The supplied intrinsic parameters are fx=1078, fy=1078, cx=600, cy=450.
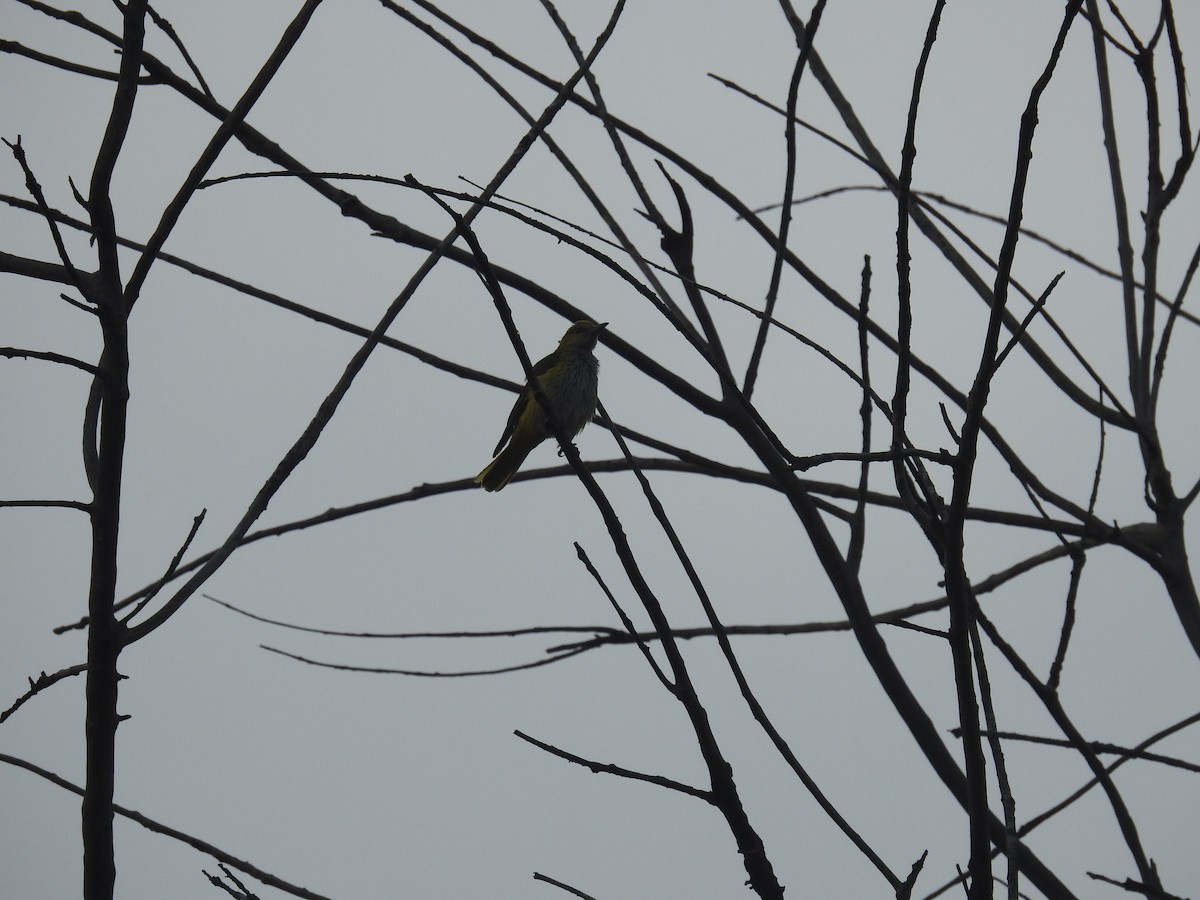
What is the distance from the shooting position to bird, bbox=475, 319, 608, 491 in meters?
6.24

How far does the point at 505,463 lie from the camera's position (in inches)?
255

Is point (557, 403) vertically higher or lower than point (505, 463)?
higher

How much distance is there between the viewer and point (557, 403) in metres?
6.78

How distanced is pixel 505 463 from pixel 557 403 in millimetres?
572

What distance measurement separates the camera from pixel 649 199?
317 centimetres

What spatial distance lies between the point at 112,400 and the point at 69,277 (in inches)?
8.6

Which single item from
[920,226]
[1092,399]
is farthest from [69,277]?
[1092,399]

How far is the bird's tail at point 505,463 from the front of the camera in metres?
6.37

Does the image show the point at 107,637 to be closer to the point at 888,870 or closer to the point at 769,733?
the point at 769,733

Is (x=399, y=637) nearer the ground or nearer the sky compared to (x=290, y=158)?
nearer the ground

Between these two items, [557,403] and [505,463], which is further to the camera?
[557,403]

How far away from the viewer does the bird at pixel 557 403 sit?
6.24m

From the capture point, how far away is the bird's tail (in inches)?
251

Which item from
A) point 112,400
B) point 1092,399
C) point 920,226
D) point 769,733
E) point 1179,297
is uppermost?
point 920,226
